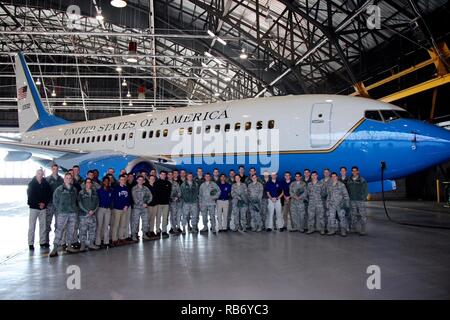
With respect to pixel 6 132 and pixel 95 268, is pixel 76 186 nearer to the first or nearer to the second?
pixel 95 268

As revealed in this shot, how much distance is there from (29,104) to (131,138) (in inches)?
400

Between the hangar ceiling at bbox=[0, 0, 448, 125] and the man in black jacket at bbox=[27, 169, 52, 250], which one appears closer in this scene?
the man in black jacket at bbox=[27, 169, 52, 250]

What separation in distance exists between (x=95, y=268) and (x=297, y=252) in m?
3.32

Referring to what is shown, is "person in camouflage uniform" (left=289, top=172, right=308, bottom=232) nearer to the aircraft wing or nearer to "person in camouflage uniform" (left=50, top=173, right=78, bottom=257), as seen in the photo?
"person in camouflage uniform" (left=50, top=173, right=78, bottom=257)

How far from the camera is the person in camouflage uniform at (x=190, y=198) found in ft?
29.6

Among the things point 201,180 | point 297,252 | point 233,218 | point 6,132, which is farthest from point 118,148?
point 6,132

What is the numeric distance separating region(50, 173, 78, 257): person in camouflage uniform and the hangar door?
5.63 m

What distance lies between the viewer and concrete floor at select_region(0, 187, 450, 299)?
13.9 ft

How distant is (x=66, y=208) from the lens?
22.1 ft

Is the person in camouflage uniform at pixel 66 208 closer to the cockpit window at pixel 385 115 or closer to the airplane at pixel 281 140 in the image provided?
the airplane at pixel 281 140

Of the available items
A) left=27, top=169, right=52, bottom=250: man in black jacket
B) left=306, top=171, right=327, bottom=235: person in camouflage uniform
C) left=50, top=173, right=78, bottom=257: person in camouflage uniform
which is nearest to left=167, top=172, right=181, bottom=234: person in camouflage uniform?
left=50, top=173, right=78, bottom=257: person in camouflage uniform

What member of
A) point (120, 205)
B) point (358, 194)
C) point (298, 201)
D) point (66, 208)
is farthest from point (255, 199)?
point (66, 208)

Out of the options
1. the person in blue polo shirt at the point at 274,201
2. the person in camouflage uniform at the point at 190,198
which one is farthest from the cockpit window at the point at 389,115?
the person in camouflage uniform at the point at 190,198

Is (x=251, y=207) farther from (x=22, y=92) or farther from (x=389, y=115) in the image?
(x=22, y=92)
